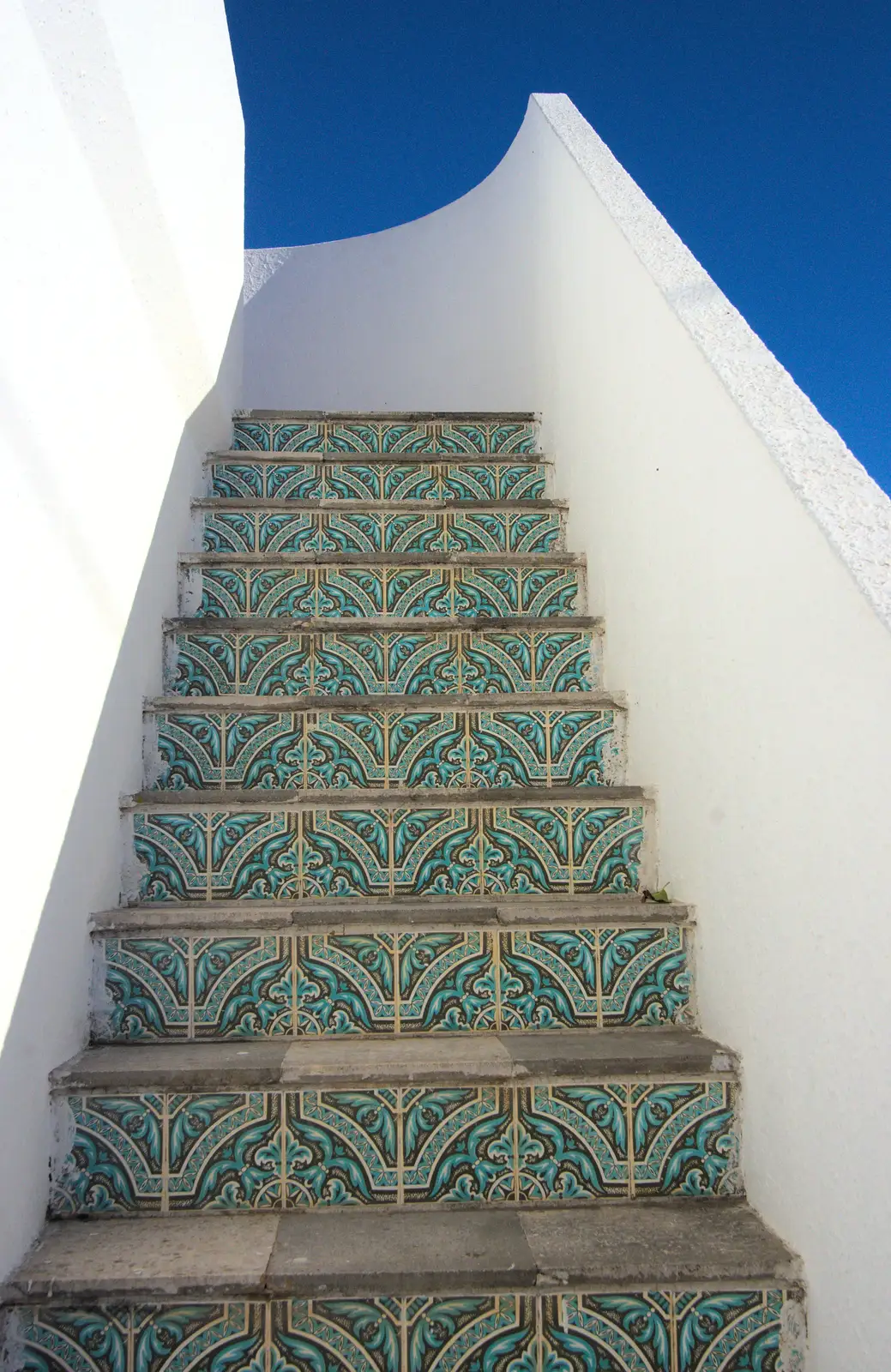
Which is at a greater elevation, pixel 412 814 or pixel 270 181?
pixel 270 181

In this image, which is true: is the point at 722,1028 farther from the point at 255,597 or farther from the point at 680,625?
the point at 255,597

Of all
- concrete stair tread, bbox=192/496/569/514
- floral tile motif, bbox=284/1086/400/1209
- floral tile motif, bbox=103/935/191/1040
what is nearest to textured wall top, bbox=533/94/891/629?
concrete stair tread, bbox=192/496/569/514

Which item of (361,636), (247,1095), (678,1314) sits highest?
(361,636)

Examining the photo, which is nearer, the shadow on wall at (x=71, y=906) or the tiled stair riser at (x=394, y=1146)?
the shadow on wall at (x=71, y=906)

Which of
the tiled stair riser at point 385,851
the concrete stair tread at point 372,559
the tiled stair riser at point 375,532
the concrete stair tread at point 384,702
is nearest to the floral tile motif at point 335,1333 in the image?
the tiled stair riser at point 385,851

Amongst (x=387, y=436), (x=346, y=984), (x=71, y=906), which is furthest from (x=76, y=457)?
(x=387, y=436)

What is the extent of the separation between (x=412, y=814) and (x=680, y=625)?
57 centimetres

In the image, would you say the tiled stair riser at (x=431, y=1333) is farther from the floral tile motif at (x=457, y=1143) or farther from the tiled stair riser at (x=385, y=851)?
the tiled stair riser at (x=385, y=851)

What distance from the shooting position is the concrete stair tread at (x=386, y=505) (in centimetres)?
250

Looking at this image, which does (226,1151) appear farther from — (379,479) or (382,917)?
(379,479)

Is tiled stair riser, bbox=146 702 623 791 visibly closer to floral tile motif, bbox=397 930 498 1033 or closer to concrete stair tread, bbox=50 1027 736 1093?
floral tile motif, bbox=397 930 498 1033

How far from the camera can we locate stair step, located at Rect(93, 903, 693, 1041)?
1535 millimetres

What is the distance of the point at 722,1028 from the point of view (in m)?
1.44

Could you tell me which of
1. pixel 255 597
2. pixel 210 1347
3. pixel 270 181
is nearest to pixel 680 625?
pixel 255 597
